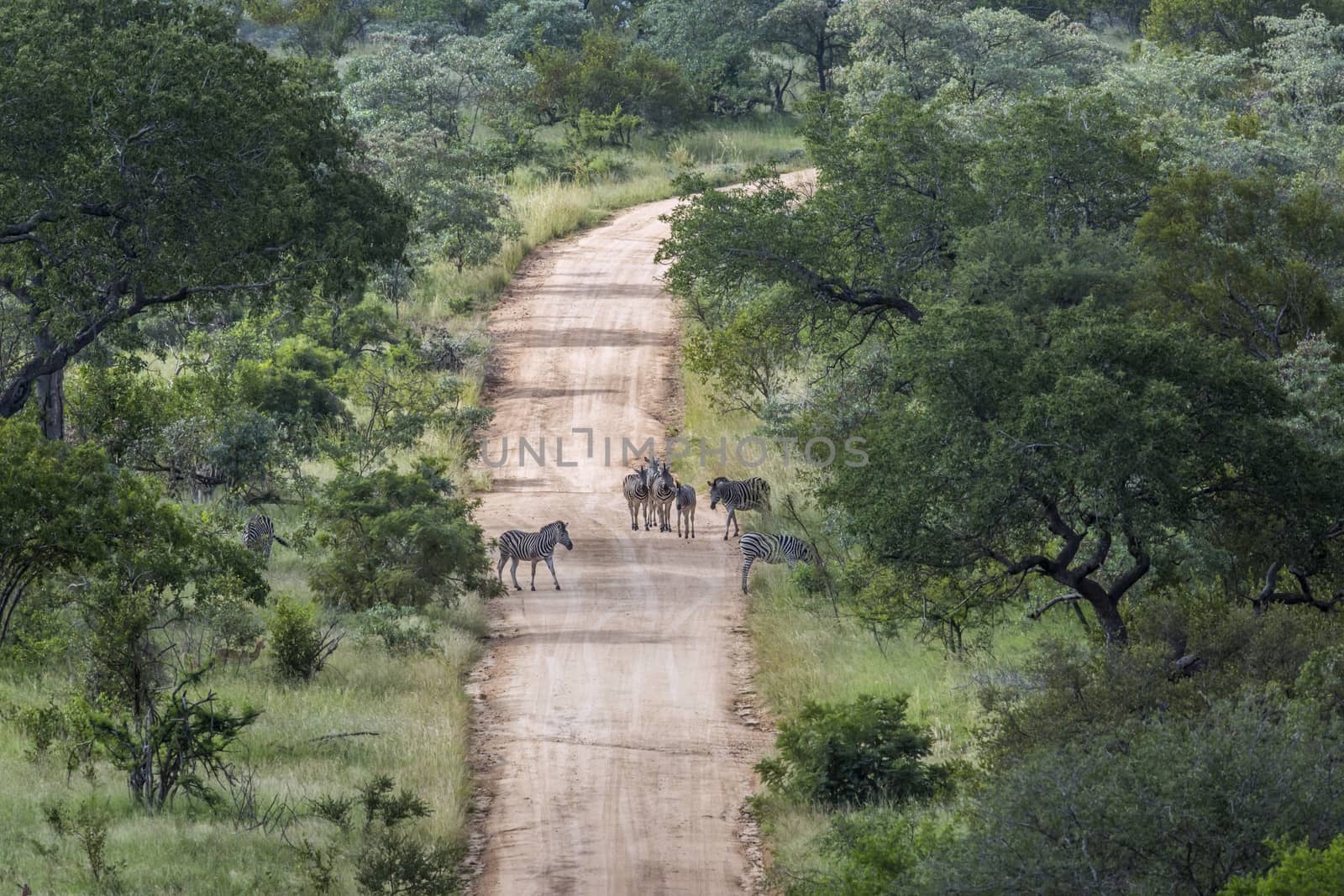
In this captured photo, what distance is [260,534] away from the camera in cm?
2255

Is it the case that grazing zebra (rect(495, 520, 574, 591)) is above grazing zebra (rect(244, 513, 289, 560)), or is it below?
below

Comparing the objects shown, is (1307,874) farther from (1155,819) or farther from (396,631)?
(396,631)

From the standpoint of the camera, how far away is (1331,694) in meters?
11.0

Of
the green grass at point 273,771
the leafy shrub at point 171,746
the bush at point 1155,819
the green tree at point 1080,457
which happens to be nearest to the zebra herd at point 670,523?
the green grass at point 273,771

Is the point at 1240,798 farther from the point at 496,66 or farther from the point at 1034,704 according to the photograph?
Result: the point at 496,66

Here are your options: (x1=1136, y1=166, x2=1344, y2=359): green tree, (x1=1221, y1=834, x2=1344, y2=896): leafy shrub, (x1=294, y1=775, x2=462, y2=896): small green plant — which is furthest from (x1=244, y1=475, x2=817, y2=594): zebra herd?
(x1=1221, y1=834, x2=1344, y2=896): leafy shrub

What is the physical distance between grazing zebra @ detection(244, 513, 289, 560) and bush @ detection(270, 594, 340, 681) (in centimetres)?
490

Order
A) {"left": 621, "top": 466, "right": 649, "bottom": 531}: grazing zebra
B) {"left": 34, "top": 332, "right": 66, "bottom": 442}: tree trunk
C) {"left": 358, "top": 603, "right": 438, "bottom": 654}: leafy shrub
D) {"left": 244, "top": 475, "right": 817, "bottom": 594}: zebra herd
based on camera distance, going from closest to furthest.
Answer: {"left": 358, "top": 603, "right": 438, "bottom": 654}: leafy shrub
{"left": 34, "top": 332, "right": 66, "bottom": 442}: tree trunk
{"left": 244, "top": 475, "right": 817, "bottom": 594}: zebra herd
{"left": 621, "top": 466, "right": 649, "bottom": 531}: grazing zebra

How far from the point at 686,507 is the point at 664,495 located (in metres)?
0.56

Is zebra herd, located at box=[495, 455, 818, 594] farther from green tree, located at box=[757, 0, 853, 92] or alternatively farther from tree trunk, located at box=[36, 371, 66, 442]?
green tree, located at box=[757, 0, 853, 92]

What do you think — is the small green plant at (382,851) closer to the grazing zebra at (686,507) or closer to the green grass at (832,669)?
the green grass at (832,669)

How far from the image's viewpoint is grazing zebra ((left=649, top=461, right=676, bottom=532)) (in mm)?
25828

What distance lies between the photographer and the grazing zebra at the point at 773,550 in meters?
21.9

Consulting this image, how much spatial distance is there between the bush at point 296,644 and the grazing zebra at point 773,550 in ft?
21.7
